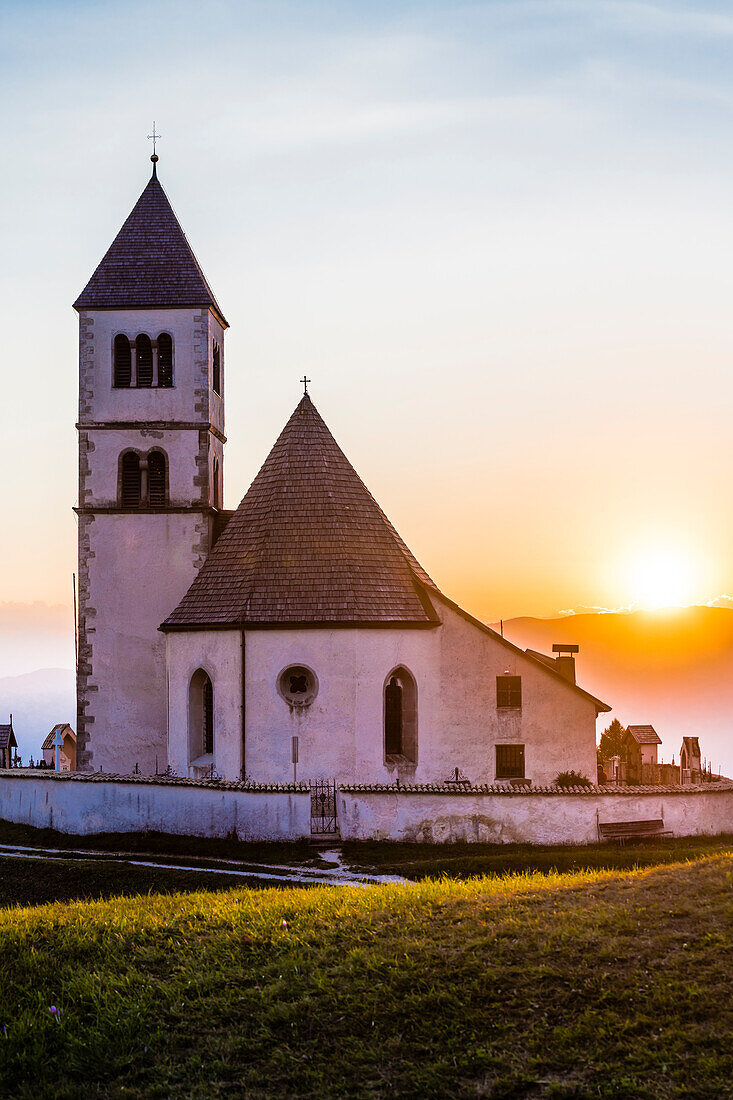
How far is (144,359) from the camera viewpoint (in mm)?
44094

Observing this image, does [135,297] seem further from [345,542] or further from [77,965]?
[77,965]

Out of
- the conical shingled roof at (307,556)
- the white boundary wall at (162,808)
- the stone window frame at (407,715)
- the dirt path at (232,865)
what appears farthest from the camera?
the stone window frame at (407,715)

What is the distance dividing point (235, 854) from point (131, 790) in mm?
4709

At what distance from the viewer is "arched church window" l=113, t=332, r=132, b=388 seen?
43.8m

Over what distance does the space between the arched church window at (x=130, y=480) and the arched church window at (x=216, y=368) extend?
4.29 metres

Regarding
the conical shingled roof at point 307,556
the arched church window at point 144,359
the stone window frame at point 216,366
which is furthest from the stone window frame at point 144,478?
the conical shingled roof at point 307,556

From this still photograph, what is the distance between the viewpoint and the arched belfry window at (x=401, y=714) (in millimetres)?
37031

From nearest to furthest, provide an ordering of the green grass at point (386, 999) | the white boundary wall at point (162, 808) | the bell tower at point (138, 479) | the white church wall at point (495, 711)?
1. the green grass at point (386, 999)
2. the white boundary wall at point (162, 808)
3. the white church wall at point (495, 711)
4. the bell tower at point (138, 479)

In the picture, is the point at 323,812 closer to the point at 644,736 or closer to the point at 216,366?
the point at 216,366

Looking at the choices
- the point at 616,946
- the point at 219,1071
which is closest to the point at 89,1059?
the point at 219,1071

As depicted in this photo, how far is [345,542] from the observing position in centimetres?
3781

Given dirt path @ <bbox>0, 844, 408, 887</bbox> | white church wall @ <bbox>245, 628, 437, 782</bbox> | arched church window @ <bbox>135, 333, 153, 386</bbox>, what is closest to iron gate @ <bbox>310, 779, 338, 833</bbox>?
dirt path @ <bbox>0, 844, 408, 887</bbox>

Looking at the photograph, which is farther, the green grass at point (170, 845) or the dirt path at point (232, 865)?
the green grass at point (170, 845)

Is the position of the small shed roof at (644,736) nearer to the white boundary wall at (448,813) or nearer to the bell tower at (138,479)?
the bell tower at (138,479)
